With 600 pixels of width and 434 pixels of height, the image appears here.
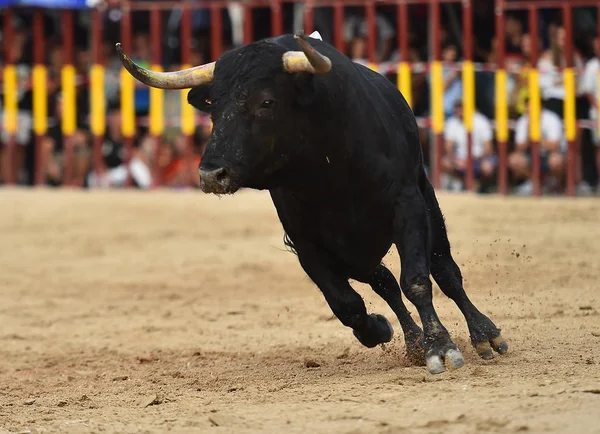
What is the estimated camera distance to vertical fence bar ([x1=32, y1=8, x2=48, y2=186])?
576 inches

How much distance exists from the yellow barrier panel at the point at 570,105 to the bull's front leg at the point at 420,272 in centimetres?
699

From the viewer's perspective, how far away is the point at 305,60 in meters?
5.98

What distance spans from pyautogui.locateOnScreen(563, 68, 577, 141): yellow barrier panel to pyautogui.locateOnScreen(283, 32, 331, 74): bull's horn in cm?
747

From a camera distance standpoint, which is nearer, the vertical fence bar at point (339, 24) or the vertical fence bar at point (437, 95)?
the vertical fence bar at point (437, 95)

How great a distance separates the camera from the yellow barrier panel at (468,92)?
1339 centimetres

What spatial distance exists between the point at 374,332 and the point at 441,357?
2.81 feet

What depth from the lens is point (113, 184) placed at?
14656mm

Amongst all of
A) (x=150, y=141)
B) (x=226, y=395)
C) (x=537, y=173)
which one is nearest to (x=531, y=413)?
(x=226, y=395)

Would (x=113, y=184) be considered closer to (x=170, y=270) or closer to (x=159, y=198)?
(x=159, y=198)

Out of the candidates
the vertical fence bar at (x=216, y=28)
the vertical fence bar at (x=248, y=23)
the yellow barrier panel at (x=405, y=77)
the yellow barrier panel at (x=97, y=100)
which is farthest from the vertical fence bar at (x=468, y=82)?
the yellow barrier panel at (x=97, y=100)

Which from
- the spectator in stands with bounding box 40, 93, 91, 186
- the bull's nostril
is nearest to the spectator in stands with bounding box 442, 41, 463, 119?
the spectator in stands with bounding box 40, 93, 91, 186

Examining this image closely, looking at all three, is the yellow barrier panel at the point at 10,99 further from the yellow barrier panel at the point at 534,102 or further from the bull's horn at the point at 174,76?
the bull's horn at the point at 174,76

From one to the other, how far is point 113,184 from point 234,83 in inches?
346

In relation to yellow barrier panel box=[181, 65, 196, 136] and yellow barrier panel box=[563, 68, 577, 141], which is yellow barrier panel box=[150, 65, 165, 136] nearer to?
yellow barrier panel box=[181, 65, 196, 136]
